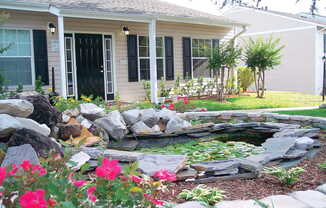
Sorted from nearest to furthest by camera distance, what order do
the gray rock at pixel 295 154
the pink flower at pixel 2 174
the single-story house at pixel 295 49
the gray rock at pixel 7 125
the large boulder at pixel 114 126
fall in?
the pink flower at pixel 2 174
the gray rock at pixel 7 125
the gray rock at pixel 295 154
the large boulder at pixel 114 126
the single-story house at pixel 295 49

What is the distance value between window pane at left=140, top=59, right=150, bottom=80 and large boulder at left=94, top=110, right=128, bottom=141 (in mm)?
6023

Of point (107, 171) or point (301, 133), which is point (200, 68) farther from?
point (107, 171)

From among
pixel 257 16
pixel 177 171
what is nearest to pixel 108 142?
pixel 177 171

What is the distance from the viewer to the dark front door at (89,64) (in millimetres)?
10141

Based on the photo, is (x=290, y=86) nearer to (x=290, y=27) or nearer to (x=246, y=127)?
(x=290, y=27)

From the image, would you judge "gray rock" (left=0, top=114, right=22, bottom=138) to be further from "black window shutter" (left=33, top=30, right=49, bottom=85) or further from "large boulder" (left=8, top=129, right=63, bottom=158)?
"black window shutter" (left=33, top=30, right=49, bottom=85)

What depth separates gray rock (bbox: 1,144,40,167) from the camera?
290cm

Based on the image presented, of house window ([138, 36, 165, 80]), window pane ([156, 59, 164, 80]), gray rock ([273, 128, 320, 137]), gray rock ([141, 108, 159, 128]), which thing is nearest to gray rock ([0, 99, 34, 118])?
gray rock ([141, 108, 159, 128])

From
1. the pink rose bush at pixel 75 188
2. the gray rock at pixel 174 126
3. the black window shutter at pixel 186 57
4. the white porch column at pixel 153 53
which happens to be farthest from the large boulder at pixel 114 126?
the black window shutter at pixel 186 57

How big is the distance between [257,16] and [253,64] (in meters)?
7.99

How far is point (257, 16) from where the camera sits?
756 inches

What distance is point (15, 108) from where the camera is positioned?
4.10m

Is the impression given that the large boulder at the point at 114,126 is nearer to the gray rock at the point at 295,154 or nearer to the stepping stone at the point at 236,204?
the gray rock at the point at 295,154

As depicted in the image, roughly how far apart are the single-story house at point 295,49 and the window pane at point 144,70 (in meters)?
7.98
